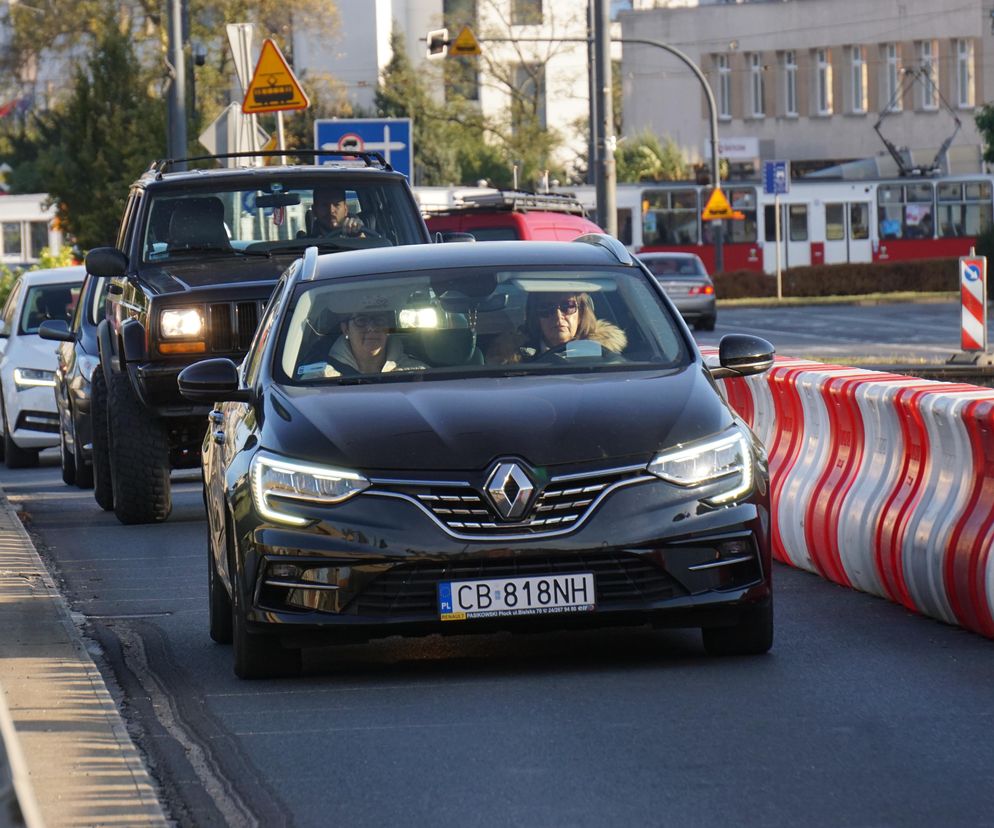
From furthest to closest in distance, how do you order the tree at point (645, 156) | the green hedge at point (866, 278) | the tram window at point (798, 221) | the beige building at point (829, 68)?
the beige building at point (829, 68) < the tree at point (645, 156) < the tram window at point (798, 221) < the green hedge at point (866, 278)

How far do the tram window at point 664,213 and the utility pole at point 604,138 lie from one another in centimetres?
2534

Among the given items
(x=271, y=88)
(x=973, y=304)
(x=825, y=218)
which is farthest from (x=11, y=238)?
(x=271, y=88)

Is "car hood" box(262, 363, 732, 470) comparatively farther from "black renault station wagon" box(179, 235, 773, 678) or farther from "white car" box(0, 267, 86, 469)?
"white car" box(0, 267, 86, 469)

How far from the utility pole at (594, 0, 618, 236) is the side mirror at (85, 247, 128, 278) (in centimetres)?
1756

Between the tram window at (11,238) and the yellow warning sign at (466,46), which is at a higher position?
the yellow warning sign at (466,46)

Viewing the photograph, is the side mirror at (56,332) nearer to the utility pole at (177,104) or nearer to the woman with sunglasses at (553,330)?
the woman with sunglasses at (553,330)

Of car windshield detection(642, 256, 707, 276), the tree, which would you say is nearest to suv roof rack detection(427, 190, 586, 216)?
car windshield detection(642, 256, 707, 276)

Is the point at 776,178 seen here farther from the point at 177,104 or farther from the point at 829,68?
the point at 829,68

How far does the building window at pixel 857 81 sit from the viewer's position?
8969 centimetres

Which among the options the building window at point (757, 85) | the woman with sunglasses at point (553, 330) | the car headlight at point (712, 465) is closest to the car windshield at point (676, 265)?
the woman with sunglasses at point (553, 330)

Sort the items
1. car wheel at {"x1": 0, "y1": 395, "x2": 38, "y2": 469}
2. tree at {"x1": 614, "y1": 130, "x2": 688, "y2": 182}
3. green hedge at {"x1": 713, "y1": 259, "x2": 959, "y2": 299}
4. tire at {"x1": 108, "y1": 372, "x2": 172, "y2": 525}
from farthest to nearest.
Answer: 1. tree at {"x1": 614, "y1": 130, "x2": 688, "y2": 182}
2. green hedge at {"x1": 713, "y1": 259, "x2": 959, "y2": 299}
3. car wheel at {"x1": 0, "y1": 395, "x2": 38, "y2": 469}
4. tire at {"x1": 108, "y1": 372, "x2": 172, "y2": 525}

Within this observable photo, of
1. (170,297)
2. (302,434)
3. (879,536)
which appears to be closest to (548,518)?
(302,434)

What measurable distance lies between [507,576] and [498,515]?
0.69ft

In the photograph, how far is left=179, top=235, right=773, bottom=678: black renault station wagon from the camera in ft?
24.3
